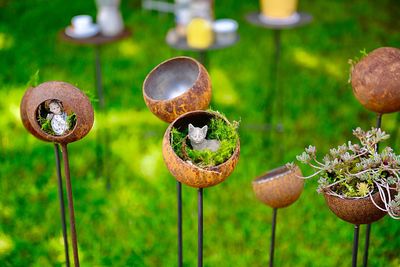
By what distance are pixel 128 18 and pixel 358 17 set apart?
2.26 m

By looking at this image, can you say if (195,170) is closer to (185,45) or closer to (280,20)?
(185,45)

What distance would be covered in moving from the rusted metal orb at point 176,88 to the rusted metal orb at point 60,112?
0.71 feet

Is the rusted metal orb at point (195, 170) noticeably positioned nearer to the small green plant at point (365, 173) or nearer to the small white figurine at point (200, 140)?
the small white figurine at point (200, 140)

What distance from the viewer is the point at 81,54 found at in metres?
4.99

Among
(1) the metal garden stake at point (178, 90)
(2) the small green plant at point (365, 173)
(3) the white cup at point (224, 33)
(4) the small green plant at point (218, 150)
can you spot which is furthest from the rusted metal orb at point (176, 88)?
(3) the white cup at point (224, 33)

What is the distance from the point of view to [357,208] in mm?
1587

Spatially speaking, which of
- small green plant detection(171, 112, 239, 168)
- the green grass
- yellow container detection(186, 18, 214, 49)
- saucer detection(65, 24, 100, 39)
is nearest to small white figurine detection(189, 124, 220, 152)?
small green plant detection(171, 112, 239, 168)

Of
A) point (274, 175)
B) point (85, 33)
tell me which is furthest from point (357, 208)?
point (85, 33)

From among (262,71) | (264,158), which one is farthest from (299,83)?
(264,158)

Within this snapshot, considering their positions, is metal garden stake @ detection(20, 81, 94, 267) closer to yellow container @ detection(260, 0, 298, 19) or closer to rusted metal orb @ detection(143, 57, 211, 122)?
rusted metal orb @ detection(143, 57, 211, 122)

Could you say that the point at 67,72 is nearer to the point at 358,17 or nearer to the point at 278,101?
the point at 278,101

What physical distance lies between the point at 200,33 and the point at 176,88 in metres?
1.14

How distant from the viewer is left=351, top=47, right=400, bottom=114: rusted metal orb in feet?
5.76

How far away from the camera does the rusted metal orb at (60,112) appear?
1.68m
